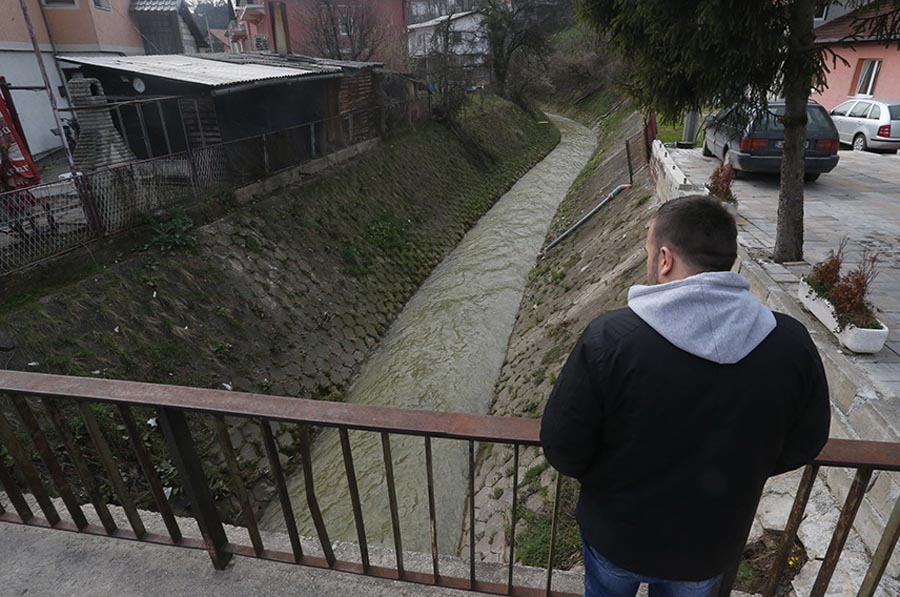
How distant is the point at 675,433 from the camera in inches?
57.1

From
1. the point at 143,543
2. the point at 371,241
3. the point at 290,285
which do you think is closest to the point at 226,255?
the point at 290,285

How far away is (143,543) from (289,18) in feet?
88.9

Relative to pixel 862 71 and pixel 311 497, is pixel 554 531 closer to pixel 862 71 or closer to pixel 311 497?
pixel 311 497

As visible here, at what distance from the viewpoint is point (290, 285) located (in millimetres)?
10383

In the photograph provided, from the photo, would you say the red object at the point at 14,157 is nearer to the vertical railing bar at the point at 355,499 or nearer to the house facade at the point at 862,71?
the vertical railing bar at the point at 355,499

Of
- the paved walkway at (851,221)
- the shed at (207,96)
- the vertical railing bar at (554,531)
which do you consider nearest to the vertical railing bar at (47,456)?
the vertical railing bar at (554,531)

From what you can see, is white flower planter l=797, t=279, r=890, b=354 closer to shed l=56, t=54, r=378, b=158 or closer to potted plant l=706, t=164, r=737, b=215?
potted plant l=706, t=164, r=737, b=215

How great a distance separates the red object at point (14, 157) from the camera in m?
8.34

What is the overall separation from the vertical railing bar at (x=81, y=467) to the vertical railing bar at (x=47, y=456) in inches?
2.9

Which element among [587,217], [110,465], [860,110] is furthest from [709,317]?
[860,110]

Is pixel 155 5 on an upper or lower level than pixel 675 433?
upper

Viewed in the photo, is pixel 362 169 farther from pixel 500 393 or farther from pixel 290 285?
pixel 500 393

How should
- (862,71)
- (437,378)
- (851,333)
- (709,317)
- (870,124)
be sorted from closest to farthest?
(709,317) < (851,333) < (437,378) < (870,124) < (862,71)

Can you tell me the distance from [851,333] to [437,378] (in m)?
6.21
